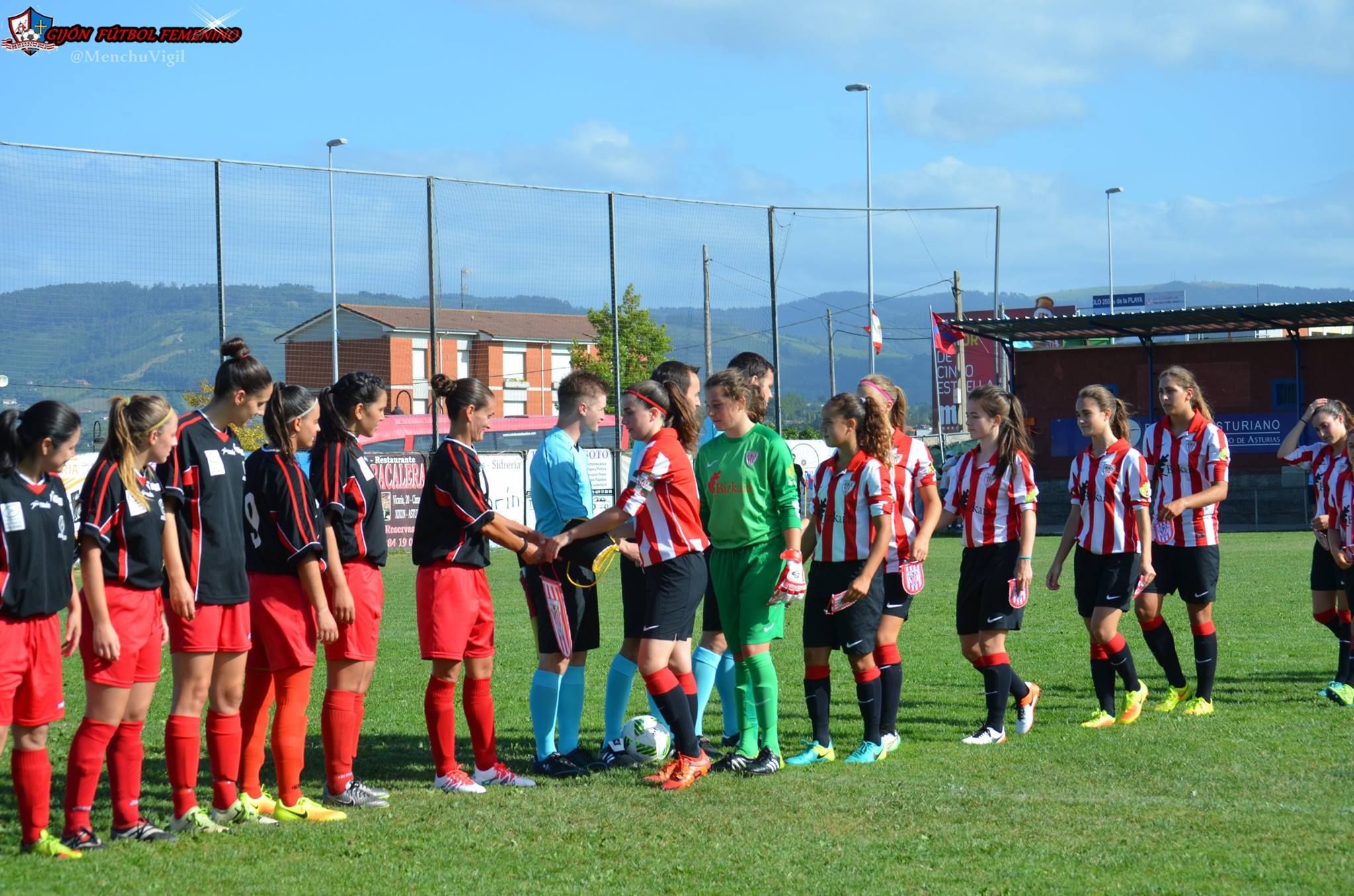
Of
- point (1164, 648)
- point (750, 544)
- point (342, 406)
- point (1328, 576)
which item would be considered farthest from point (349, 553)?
point (1328, 576)

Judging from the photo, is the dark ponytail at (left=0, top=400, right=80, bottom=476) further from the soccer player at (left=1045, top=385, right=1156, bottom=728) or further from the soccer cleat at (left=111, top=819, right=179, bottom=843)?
the soccer player at (left=1045, top=385, right=1156, bottom=728)

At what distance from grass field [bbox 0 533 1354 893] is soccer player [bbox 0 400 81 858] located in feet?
0.97

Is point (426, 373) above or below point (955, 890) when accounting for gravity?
above

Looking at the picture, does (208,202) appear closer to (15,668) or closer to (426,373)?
(426,373)

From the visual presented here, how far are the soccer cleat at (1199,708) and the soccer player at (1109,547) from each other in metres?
0.33

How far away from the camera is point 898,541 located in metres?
7.20

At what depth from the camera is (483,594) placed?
20.5 ft

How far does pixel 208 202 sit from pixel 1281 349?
2643cm

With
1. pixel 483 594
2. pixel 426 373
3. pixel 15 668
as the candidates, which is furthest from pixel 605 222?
pixel 15 668

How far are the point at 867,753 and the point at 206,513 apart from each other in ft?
12.0

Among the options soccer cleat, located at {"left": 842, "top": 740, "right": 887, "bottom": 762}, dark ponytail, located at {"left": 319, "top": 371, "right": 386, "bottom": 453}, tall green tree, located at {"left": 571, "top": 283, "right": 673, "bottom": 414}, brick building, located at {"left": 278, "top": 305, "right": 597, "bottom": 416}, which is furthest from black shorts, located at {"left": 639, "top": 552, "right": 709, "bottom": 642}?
tall green tree, located at {"left": 571, "top": 283, "right": 673, "bottom": 414}

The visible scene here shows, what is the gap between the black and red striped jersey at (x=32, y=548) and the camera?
483cm

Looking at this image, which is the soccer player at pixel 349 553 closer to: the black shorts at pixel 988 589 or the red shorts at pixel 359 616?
the red shorts at pixel 359 616

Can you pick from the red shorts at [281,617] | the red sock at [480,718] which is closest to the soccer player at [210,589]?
the red shorts at [281,617]
